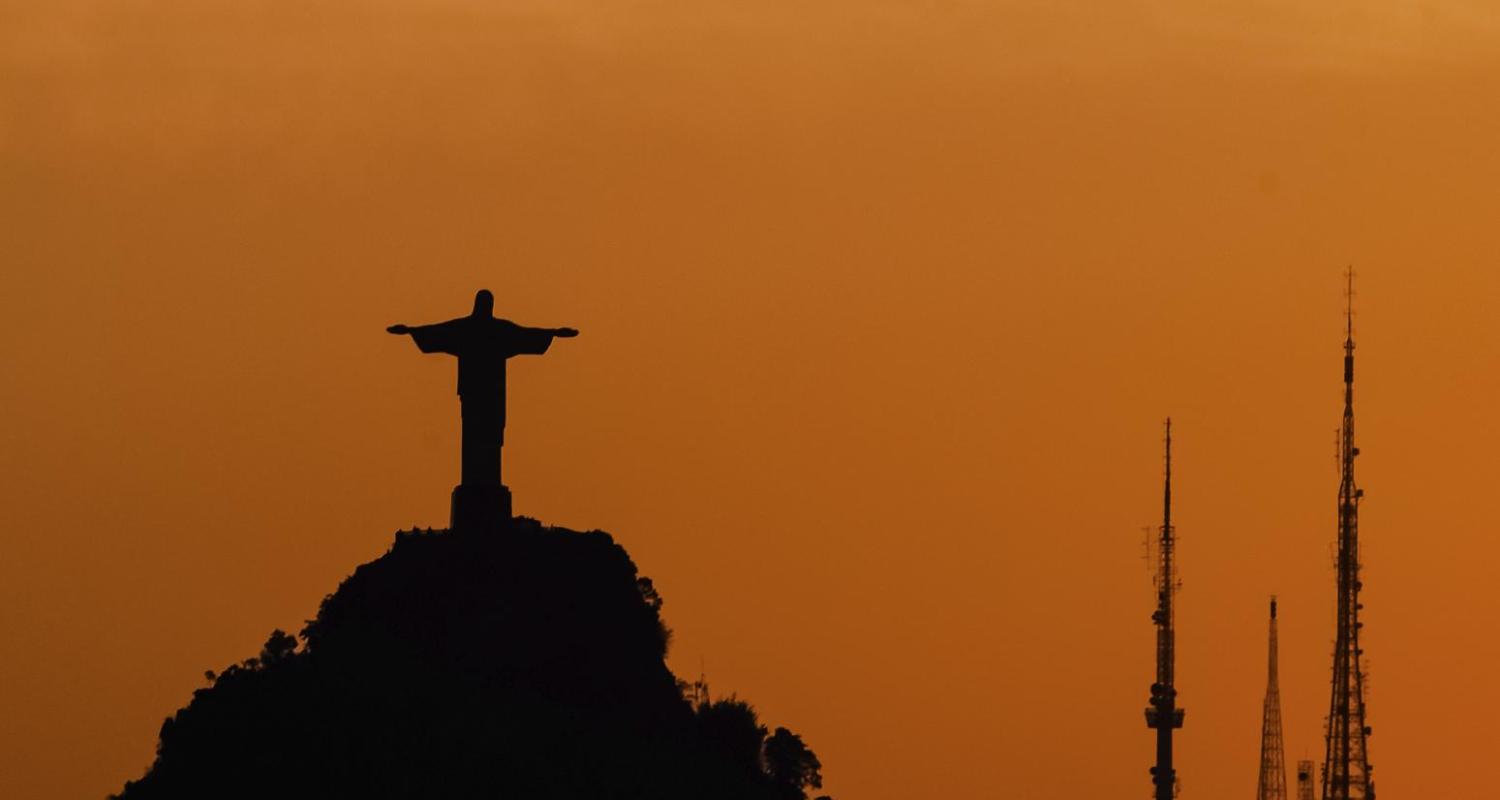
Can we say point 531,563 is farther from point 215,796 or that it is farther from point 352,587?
point 215,796

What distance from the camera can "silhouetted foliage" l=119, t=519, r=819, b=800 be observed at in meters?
104

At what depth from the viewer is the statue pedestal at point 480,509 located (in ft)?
369

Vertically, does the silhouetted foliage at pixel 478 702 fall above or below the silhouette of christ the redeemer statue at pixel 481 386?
below

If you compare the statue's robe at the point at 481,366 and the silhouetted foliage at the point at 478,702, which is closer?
the silhouetted foliage at the point at 478,702

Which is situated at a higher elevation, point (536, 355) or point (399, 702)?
point (536, 355)

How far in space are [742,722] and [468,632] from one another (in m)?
7.86

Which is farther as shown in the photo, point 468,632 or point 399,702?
point 468,632

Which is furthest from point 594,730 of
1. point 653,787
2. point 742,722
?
point 742,722

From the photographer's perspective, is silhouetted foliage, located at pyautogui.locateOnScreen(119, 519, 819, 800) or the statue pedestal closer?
silhouetted foliage, located at pyautogui.locateOnScreen(119, 519, 819, 800)

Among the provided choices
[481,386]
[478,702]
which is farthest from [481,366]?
[478,702]

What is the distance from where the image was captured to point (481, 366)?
370ft

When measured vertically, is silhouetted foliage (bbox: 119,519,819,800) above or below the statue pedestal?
below

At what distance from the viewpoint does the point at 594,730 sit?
109 meters

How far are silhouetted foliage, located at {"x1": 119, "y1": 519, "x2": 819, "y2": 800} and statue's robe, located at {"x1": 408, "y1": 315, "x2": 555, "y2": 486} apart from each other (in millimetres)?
1696
